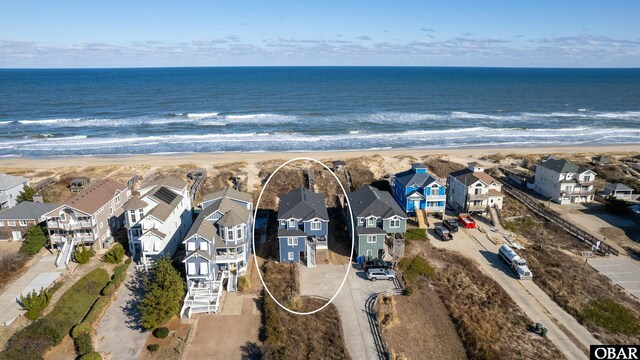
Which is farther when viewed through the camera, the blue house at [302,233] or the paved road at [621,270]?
the blue house at [302,233]

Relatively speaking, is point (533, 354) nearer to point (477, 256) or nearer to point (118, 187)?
point (477, 256)

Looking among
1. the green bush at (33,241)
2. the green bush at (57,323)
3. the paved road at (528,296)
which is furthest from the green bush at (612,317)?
the green bush at (33,241)

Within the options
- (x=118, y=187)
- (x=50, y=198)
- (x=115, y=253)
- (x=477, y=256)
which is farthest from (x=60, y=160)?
(x=477, y=256)

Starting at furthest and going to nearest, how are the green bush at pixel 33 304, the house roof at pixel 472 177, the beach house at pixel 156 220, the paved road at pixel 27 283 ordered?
1. the house roof at pixel 472 177
2. the beach house at pixel 156 220
3. the paved road at pixel 27 283
4. the green bush at pixel 33 304

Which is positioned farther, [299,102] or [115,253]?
[299,102]

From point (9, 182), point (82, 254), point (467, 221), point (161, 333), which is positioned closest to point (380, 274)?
point (467, 221)

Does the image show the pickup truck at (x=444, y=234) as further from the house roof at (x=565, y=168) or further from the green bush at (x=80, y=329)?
the green bush at (x=80, y=329)
